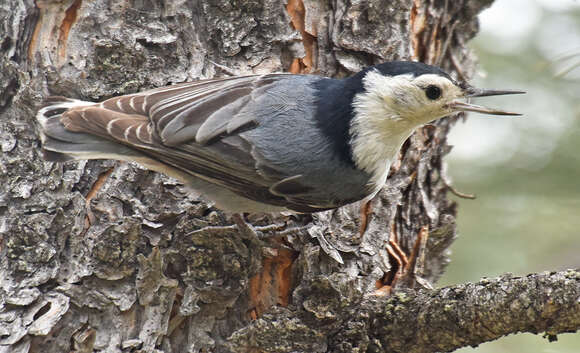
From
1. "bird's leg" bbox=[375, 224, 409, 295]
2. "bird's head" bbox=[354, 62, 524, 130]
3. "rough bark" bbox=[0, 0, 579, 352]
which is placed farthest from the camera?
"bird's leg" bbox=[375, 224, 409, 295]

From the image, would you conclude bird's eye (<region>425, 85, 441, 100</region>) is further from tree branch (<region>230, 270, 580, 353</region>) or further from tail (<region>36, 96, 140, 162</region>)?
tail (<region>36, 96, 140, 162</region>)

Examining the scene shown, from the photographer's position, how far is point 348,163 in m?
2.44

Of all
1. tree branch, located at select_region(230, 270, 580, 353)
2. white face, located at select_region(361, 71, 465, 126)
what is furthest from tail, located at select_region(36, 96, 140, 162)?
white face, located at select_region(361, 71, 465, 126)

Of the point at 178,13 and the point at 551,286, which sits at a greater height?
the point at 178,13

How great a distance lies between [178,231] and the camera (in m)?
2.33

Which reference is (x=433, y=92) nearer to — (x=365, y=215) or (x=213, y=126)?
(x=365, y=215)

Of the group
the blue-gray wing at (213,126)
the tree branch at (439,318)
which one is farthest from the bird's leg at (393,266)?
the blue-gray wing at (213,126)

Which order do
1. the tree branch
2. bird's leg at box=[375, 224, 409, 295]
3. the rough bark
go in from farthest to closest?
bird's leg at box=[375, 224, 409, 295] < the rough bark < the tree branch

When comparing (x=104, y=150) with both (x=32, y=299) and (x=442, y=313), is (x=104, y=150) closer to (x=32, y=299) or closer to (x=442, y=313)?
(x=32, y=299)

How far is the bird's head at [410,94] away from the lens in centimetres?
234

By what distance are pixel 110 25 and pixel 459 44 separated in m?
1.41

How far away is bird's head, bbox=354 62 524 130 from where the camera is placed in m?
2.34

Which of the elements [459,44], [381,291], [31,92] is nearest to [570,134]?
[459,44]

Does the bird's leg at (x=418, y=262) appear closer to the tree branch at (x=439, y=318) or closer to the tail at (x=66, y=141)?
the tree branch at (x=439, y=318)
